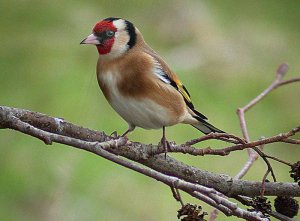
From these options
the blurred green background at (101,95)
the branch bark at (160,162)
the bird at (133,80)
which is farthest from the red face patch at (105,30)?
the blurred green background at (101,95)

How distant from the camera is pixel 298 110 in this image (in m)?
2.90

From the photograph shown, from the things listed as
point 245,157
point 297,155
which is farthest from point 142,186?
point 297,155

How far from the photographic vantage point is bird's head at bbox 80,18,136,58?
1239mm

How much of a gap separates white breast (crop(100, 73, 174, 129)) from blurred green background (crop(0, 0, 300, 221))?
76 centimetres

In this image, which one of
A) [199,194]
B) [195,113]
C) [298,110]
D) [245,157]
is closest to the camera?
[199,194]

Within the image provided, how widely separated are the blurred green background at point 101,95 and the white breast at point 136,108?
0.76 m

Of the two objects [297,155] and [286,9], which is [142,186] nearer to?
[297,155]

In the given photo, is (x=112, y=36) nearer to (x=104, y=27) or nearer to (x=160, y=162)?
(x=104, y=27)

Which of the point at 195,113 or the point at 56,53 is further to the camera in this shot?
the point at 56,53

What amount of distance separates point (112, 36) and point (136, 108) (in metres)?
0.12

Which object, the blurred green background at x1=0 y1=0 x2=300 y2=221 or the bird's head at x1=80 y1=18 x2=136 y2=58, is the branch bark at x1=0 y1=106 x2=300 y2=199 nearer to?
the bird's head at x1=80 y1=18 x2=136 y2=58

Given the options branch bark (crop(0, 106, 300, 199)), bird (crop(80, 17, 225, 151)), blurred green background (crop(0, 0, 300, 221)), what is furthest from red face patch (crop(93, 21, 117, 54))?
blurred green background (crop(0, 0, 300, 221))

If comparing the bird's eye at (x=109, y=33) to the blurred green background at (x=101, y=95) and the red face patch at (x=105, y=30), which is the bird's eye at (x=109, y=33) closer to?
the red face patch at (x=105, y=30)

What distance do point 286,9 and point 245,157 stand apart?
1.38 metres
